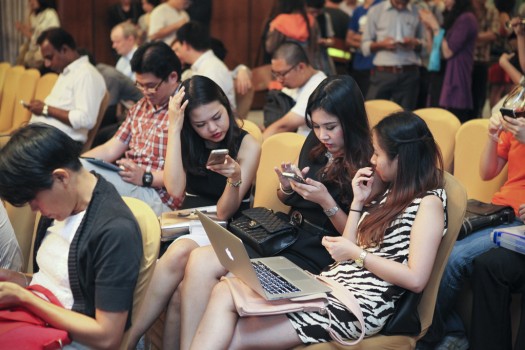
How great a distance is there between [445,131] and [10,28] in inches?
290

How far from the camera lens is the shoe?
3.22m

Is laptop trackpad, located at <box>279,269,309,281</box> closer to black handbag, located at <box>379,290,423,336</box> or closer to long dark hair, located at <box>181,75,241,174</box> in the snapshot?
black handbag, located at <box>379,290,423,336</box>

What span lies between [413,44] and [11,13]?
5556 mm

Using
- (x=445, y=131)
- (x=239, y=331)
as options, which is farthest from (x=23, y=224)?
(x=445, y=131)

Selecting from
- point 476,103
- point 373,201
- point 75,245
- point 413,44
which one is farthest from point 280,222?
point 476,103

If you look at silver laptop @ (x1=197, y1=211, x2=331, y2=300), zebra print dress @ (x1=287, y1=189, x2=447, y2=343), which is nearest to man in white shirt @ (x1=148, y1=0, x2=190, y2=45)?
silver laptop @ (x1=197, y1=211, x2=331, y2=300)

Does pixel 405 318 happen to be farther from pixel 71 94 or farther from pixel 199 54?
pixel 71 94

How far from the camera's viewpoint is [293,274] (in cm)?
263

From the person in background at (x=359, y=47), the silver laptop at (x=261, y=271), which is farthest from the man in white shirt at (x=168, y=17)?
the silver laptop at (x=261, y=271)

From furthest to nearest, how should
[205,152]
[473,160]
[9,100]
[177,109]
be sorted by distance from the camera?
[9,100] → [473,160] → [205,152] → [177,109]

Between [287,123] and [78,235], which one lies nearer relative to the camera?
[78,235]

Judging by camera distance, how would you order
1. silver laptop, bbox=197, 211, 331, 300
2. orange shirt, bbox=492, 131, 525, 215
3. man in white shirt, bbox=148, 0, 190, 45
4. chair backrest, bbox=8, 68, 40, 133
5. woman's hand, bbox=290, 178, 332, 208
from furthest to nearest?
man in white shirt, bbox=148, 0, 190, 45
chair backrest, bbox=8, 68, 40, 133
orange shirt, bbox=492, 131, 525, 215
woman's hand, bbox=290, 178, 332, 208
silver laptop, bbox=197, 211, 331, 300

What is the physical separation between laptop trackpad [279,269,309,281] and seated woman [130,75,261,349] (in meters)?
0.55

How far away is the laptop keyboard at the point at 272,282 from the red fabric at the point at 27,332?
67cm
